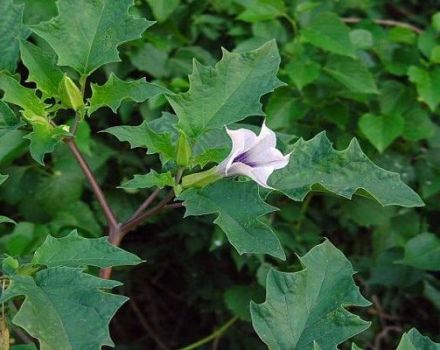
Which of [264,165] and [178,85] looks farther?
[178,85]

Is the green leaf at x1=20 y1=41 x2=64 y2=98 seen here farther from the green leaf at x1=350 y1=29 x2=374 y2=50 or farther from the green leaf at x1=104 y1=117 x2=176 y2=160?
the green leaf at x1=350 y1=29 x2=374 y2=50

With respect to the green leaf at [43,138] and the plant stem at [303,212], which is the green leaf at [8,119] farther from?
the plant stem at [303,212]

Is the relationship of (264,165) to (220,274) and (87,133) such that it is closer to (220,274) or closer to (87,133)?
(87,133)

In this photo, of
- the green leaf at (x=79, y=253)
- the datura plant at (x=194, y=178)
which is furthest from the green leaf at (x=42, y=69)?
the green leaf at (x=79, y=253)

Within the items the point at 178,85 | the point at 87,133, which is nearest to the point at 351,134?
the point at 178,85

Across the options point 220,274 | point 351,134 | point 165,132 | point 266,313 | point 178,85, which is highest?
point 165,132

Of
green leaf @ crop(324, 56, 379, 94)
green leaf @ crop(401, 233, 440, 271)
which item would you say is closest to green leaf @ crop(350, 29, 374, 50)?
green leaf @ crop(324, 56, 379, 94)
